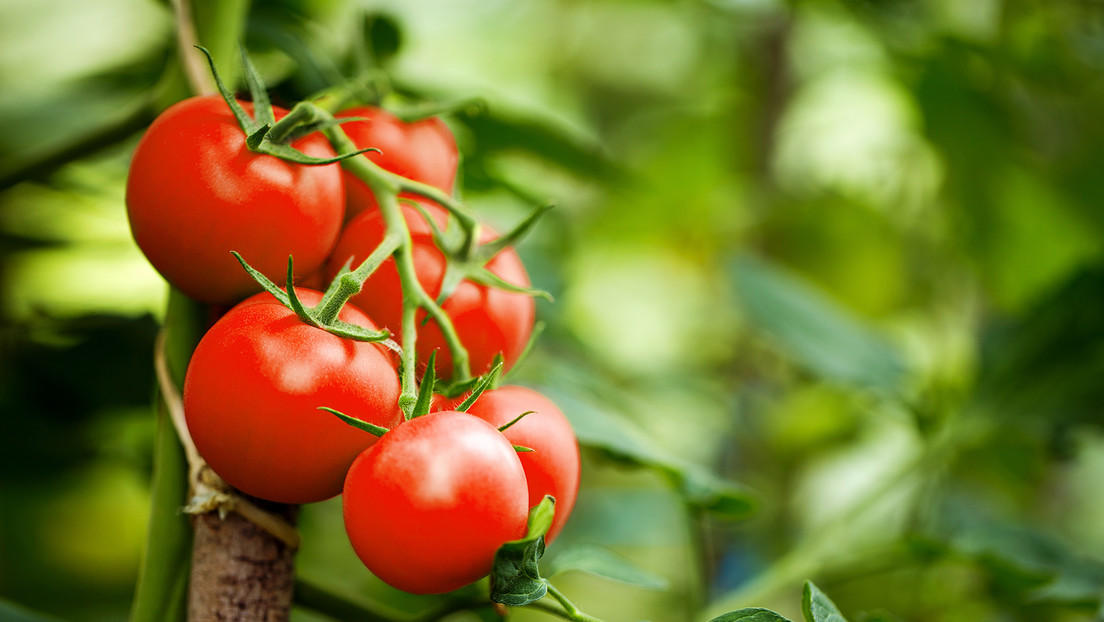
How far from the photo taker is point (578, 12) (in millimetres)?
1783

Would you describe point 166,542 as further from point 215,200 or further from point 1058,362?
point 1058,362

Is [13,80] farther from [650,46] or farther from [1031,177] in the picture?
[650,46]

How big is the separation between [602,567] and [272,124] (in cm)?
21

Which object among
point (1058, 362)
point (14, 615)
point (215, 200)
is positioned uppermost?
point (1058, 362)

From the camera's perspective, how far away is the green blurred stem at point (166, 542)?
0.93 ft

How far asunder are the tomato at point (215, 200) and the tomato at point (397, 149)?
1.8 inches

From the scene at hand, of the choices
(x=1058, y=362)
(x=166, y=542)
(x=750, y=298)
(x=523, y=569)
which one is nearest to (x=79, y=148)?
(x=166, y=542)

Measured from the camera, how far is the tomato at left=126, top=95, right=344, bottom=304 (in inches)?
10.2

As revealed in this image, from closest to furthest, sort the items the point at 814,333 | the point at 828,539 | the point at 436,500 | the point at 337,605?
the point at 436,500, the point at 337,605, the point at 828,539, the point at 814,333

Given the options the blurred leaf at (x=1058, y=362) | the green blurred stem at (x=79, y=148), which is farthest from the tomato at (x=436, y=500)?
the blurred leaf at (x=1058, y=362)

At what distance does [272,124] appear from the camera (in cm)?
26

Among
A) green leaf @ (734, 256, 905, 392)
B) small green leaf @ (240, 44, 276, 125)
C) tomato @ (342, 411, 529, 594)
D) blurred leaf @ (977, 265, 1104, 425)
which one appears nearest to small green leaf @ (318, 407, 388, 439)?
tomato @ (342, 411, 529, 594)

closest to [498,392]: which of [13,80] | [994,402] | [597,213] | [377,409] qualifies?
[377,409]

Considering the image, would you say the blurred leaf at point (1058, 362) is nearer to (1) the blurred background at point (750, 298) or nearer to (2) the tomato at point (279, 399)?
(1) the blurred background at point (750, 298)
